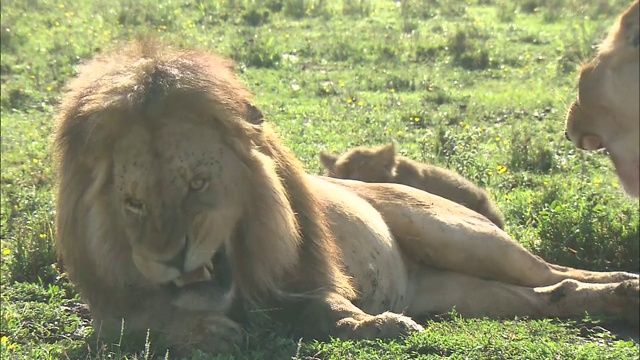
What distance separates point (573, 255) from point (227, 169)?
3039mm

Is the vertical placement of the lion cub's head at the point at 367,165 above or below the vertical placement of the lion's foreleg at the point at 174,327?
below

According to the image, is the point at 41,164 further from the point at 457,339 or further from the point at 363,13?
the point at 363,13

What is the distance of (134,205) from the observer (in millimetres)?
4148

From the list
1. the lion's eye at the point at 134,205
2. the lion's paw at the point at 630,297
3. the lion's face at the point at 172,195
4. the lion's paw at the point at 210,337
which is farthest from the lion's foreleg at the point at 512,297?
the lion's eye at the point at 134,205

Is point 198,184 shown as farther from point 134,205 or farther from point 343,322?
point 343,322

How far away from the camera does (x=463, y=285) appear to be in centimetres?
584

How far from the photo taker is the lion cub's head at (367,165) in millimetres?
7250

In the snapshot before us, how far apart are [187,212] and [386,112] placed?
6446 mm

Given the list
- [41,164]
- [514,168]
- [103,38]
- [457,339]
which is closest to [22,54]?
[103,38]

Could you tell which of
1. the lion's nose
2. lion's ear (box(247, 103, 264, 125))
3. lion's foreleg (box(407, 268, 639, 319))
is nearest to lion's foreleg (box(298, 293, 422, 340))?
the lion's nose

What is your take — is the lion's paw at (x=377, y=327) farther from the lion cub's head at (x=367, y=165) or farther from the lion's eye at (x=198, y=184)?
the lion cub's head at (x=367, y=165)

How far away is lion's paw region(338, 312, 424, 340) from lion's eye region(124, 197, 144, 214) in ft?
3.48

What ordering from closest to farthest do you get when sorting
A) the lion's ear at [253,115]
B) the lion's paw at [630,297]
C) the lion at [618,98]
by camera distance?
the lion at [618,98] < the lion's ear at [253,115] < the lion's paw at [630,297]

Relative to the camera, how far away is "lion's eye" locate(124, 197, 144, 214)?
4.11 metres
